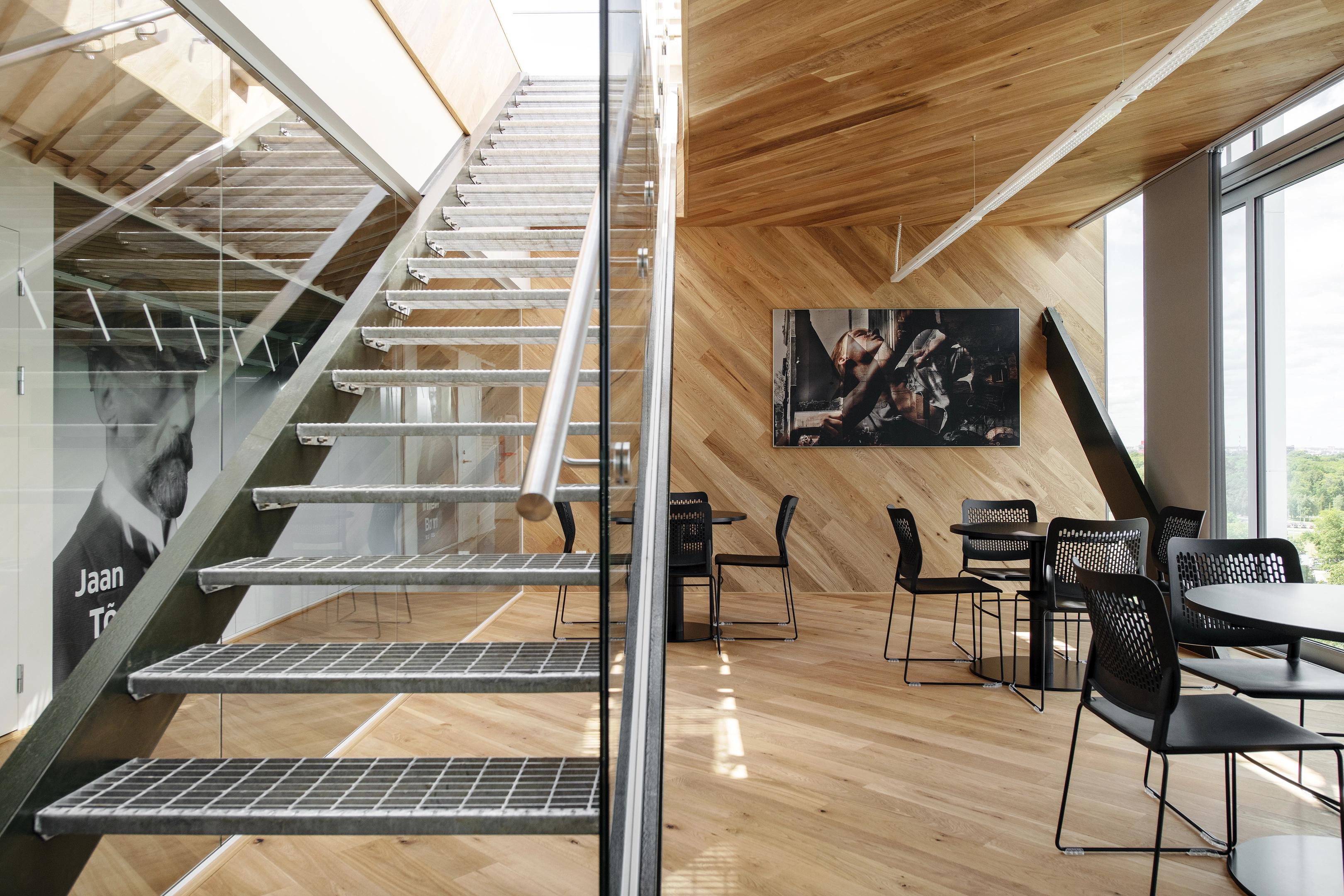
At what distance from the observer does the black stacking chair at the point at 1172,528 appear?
4.20 meters

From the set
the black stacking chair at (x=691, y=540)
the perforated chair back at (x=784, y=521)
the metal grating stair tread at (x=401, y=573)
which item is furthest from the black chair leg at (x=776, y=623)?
the metal grating stair tread at (x=401, y=573)

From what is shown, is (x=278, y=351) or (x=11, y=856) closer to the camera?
(x=11, y=856)

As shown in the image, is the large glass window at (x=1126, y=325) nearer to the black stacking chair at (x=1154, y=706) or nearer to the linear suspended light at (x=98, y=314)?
the black stacking chair at (x=1154, y=706)

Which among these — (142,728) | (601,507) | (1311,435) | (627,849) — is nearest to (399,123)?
(142,728)

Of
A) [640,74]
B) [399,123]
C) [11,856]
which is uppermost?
[399,123]

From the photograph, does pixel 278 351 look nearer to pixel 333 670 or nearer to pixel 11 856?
pixel 333 670

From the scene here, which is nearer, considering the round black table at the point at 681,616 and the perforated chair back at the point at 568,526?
the round black table at the point at 681,616

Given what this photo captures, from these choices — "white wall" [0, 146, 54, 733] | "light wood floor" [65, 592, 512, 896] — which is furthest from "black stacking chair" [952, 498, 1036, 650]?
"white wall" [0, 146, 54, 733]

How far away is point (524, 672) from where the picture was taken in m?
1.69

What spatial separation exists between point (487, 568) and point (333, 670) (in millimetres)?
419

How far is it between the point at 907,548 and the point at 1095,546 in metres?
1.05

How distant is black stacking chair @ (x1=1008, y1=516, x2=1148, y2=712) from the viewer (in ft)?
12.7

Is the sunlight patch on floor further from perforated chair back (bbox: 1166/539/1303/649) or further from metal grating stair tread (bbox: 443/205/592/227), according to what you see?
metal grating stair tread (bbox: 443/205/592/227)

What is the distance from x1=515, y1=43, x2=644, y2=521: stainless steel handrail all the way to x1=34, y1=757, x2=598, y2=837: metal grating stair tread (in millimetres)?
674
